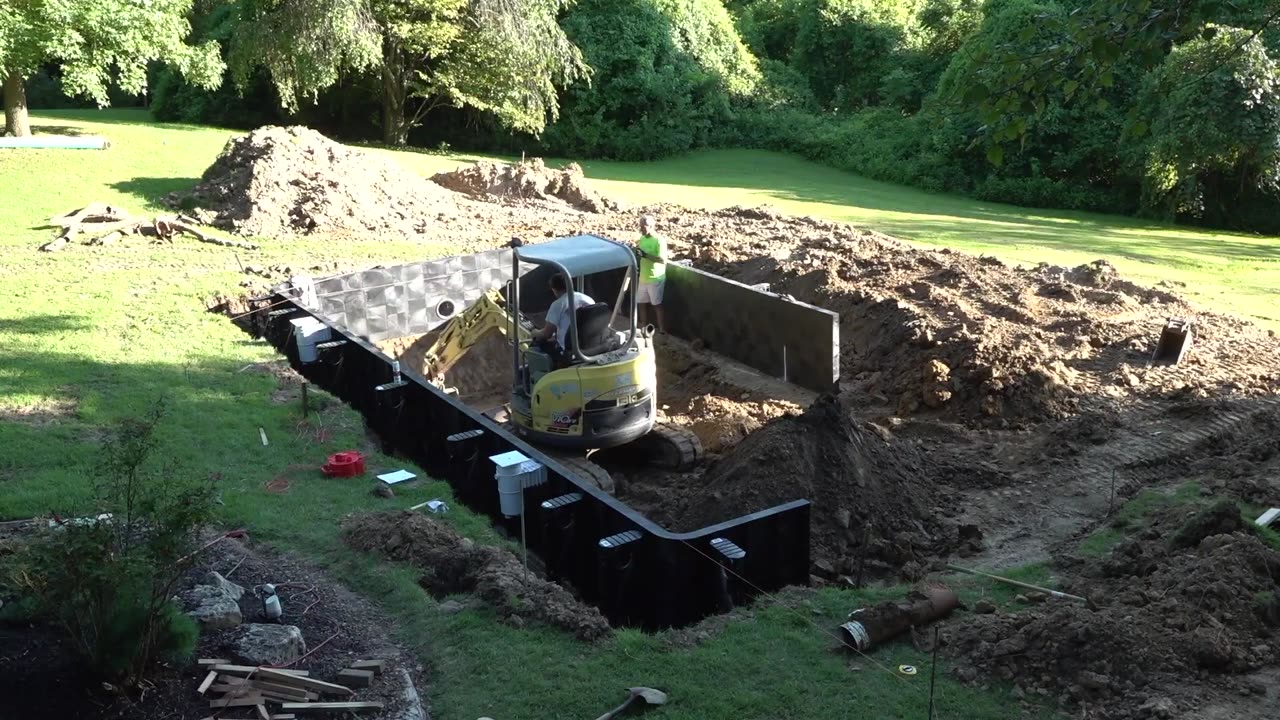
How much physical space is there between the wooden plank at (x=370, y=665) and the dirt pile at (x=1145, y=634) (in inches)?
137

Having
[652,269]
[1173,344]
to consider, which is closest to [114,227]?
[652,269]

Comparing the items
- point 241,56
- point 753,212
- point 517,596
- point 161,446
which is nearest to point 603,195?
point 753,212

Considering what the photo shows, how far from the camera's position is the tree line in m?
25.4

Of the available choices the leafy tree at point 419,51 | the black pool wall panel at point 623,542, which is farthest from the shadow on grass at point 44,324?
the leafy tree at point 419,51

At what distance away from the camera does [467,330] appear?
14195 mm

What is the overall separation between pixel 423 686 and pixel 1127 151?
2912 cm

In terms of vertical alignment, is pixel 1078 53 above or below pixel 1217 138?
above

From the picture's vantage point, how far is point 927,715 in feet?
21.5

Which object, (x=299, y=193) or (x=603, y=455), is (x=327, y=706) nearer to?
(x=603, y=455)

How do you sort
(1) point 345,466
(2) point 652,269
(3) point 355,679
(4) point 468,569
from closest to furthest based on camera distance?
1. (3) point 355,679
2. (4) point 468,569
3. (1) point 345,466
4. (2) point 652,269

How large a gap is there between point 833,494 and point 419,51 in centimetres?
2722

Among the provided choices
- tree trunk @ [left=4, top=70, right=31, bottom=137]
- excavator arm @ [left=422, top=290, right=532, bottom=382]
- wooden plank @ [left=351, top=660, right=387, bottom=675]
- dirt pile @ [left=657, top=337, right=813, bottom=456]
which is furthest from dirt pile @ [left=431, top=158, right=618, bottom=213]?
wooden plank @ [left=351, top=660, right=387, bottom=675]

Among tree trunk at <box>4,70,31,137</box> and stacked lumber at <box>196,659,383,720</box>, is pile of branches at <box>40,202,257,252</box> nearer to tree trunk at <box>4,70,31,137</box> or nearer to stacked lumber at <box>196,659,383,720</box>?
tree trunk at <box>4,70,31,137</box>

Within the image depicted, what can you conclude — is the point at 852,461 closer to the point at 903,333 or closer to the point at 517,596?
the point at 517,596
